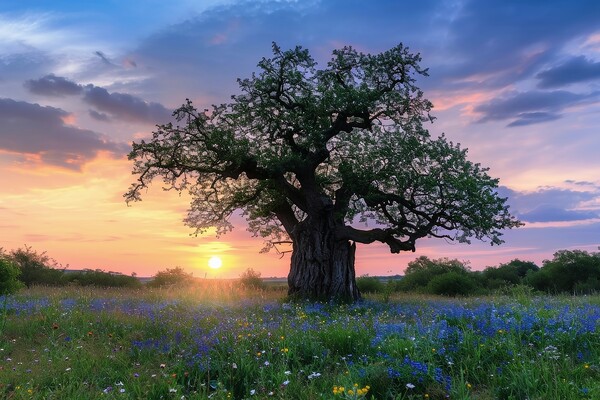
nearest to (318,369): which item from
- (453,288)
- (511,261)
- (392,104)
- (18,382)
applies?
(18,382)

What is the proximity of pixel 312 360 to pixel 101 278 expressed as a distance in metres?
31.6

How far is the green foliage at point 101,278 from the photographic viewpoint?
36700 millimetres

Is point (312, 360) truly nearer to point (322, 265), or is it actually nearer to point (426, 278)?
point (322, 265)

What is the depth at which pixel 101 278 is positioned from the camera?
122 ft

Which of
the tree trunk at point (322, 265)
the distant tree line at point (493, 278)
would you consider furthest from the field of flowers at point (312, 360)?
the distant tree line at point (493, 278)

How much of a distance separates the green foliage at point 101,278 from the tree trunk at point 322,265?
18059mm

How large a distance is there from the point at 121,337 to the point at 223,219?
13608mm

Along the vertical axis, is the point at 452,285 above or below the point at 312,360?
above

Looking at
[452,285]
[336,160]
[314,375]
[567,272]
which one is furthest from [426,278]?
[314,375]

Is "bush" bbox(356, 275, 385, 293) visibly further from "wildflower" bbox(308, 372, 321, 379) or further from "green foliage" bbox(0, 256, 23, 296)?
"wildflower" bbox(308, 372, 321, 379)

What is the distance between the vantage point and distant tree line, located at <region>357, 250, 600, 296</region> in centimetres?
3450

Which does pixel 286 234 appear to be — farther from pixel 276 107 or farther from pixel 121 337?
pixel 121 337

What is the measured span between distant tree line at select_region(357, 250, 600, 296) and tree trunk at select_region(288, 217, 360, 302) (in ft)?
29.5

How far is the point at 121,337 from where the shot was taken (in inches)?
465
